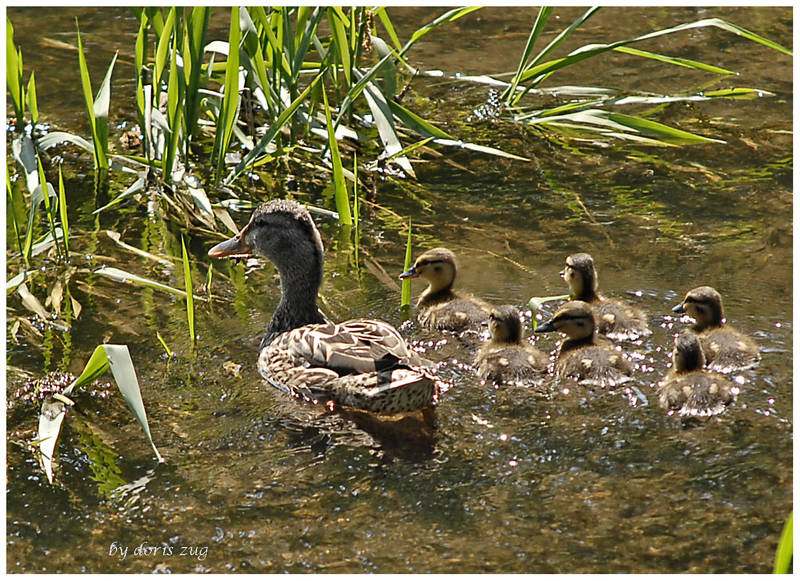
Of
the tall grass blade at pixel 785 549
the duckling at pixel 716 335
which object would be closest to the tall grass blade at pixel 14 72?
the duckling at pixel 716 335

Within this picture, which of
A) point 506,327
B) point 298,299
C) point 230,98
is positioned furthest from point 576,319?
point 230,98

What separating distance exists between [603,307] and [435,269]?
0.87 metres

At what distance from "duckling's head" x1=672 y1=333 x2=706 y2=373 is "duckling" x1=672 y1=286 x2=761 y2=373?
21 cm

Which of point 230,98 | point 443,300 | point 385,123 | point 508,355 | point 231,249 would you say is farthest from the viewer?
point 385,123

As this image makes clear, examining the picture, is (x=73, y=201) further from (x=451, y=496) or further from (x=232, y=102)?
(x=451, y=496)

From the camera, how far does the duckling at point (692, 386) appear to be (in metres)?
4.75

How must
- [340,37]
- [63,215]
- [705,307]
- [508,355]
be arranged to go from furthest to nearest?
[340,37], [63,215], [705,307], [508,355]

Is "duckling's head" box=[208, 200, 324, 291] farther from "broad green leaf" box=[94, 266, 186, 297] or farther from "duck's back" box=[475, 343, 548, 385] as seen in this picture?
"duck's back" box=[475, 343, 548, 385]

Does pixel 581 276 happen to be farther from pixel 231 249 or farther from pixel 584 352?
pixel 231 249

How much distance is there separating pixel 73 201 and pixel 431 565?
404cm

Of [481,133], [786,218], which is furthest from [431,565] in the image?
[481,133]

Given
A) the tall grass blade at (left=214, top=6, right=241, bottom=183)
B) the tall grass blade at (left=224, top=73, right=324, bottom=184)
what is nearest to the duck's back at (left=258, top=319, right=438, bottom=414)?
the tall grass blade at (left=224, top=73, right=324, bottom=184)

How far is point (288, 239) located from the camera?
227 inches

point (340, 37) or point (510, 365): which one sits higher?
point (340, 37)
